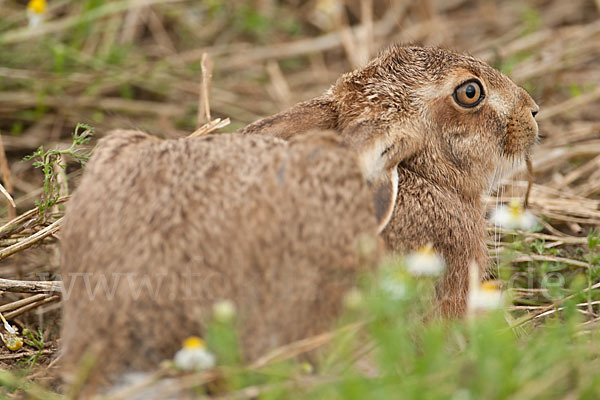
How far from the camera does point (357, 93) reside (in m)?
4.05

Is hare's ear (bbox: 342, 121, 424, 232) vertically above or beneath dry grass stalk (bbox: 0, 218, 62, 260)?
above

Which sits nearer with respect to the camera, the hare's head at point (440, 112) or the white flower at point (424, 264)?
the white flower at point (424, 264)

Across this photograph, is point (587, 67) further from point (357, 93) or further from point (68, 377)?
point (68, 377)

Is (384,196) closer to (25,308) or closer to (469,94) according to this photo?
(469,94)

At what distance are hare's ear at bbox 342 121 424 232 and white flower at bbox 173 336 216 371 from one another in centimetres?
93

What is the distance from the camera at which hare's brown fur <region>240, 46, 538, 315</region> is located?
3807 millimetres

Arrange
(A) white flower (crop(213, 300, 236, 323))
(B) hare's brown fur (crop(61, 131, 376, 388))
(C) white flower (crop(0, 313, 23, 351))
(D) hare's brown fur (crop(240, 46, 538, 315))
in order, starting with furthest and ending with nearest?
1. (C) white flower (crop(0, 313, 23, 351))
2. (D) hare's brown fur (crop(240, 46, 538, 315))
3. (B) hare's brown fur (crop(61, 131, 376, 388))
4. (A) white flower (crop(213, 300, 236, 323))

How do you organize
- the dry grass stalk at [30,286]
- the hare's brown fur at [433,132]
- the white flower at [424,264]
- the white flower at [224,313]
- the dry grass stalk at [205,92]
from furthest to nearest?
the dry grass stalk at [205,92]
the dry grass stalk at [30,286]
the hare's brown fur at [433,132]
the white flower at [424,264]
the white flower at [224,313]

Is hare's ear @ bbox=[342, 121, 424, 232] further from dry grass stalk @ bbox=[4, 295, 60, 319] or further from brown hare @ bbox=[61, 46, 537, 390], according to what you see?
dry grass stalk @ bbox=[4, 295, 60, 319]

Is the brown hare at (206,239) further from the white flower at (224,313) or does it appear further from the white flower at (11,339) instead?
the white flower at (11,339)

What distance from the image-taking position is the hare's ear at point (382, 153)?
11.4 feet

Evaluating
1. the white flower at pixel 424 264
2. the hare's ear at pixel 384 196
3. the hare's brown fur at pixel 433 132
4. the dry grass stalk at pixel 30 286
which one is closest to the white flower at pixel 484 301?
the white flower at pixel 424 264

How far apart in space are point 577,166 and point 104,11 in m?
3.62

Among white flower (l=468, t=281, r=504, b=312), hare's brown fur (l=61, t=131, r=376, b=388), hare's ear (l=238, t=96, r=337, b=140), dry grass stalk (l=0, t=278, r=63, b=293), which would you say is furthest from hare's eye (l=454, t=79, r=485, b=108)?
dry grass stalk (l=0, t=278, r=63, b=293)
